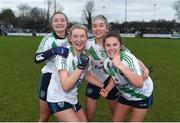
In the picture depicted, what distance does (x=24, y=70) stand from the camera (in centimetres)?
1603

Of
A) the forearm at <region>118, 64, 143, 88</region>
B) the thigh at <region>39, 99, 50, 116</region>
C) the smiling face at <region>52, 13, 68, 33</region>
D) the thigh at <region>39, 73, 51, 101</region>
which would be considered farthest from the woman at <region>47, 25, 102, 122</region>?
the thigh at <region>39, 99, 50, 116</region>

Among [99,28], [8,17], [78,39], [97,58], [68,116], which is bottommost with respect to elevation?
[68,116]

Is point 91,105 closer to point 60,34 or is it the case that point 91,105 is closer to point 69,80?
point 60,34

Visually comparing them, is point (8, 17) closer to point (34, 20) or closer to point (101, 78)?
point (34, 20)

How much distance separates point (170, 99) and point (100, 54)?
4765mm

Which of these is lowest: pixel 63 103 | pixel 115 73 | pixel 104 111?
pixel 104 111

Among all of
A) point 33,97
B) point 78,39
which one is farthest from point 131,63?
point 33,97

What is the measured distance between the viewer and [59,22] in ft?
19.0

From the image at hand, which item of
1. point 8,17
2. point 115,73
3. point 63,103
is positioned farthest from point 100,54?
point 8,17

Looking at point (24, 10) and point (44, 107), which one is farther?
point (24, 10)

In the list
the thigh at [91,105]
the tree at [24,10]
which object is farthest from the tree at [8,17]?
the thigh at [91,105]

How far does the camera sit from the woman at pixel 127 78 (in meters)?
4.88

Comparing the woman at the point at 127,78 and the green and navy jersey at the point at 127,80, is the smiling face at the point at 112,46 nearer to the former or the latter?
the woman at the point at 127,78

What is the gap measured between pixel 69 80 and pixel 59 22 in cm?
137
